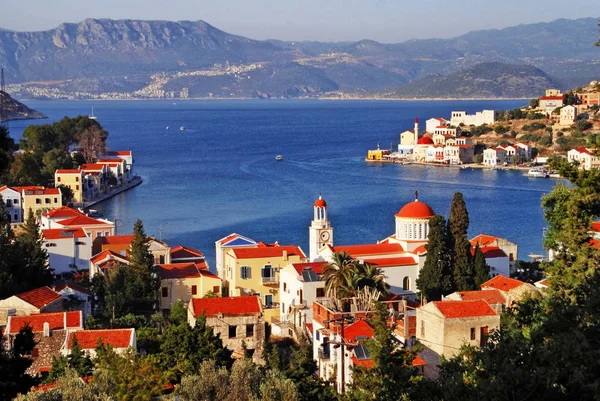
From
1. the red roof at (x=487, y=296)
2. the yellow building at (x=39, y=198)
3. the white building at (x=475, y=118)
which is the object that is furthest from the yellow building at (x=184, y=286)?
the white building at (x=475, y=118)

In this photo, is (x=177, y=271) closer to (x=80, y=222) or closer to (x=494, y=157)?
(x=80, y=222)

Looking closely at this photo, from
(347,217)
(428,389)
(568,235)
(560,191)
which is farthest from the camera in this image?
(347,217)

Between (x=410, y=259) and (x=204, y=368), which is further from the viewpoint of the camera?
(x=410, y=259)

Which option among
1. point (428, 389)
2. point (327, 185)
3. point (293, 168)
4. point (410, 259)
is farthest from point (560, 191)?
point (293, 168)

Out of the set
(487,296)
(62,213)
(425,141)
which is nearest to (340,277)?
(487,296)

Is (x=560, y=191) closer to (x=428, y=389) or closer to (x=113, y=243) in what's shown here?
(x=113, y=243)

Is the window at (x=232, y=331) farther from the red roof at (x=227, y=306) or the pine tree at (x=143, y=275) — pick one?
the pine tree at (x=143, y=275)
